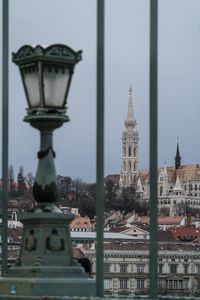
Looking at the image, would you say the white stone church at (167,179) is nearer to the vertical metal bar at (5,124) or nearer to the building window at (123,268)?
the building window at (123,268)

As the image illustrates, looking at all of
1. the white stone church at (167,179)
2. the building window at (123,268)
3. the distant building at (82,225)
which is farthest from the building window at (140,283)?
the white stone church at (167,179)

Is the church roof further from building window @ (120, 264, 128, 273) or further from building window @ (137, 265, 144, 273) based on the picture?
building window @ (137, 265, 144, 273)

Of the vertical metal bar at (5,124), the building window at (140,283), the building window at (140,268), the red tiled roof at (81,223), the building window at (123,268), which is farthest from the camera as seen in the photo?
the red tiled roof at (81,223)

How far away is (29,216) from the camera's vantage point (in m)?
4.83

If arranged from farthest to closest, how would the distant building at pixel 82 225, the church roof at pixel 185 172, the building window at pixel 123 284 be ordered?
the church roof at pixel 185 172
the distant building at pixel 82 225
the building window at pixel 123 284

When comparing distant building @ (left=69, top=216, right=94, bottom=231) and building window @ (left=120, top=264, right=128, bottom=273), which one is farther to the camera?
distant building @ (left=69, top=216, right=94, bottom=231)

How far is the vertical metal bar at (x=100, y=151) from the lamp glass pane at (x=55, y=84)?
14cm

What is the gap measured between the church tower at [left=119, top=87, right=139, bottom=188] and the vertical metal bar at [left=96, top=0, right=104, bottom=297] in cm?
16345

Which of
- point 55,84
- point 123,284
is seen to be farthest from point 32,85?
point 123,284

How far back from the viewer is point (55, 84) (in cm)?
483

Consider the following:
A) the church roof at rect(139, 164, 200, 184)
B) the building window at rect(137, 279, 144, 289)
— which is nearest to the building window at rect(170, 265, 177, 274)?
the building window at rect(137, 279, 144, 289)

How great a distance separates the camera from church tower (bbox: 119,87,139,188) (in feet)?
563

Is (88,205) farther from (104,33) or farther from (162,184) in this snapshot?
(104,33)

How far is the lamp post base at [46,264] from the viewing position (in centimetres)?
461
